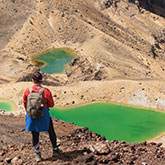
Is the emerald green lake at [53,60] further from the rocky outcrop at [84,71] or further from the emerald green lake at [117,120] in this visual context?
the emerald green lake at [117,120]

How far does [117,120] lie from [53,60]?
17323 mm

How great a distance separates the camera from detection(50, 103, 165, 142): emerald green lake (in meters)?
17.5

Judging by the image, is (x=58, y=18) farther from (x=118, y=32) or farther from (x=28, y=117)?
(x=28, y=117)

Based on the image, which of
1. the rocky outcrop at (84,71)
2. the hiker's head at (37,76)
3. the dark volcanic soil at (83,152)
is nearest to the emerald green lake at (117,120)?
the dark volcanic soil at (83,152)

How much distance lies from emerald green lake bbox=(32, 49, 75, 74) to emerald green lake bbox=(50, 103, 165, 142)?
38.9 feet

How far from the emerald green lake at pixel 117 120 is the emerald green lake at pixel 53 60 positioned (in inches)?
467

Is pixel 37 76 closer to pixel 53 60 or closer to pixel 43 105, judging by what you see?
pixel 43 105

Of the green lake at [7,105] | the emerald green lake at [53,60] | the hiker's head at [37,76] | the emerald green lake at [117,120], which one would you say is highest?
the emerald green lake at [53,60]

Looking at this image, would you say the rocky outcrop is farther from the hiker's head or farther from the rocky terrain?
the hiker's head

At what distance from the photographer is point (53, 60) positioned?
3481cm

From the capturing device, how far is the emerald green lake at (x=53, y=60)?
32.7 meters

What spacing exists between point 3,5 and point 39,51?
10.4 meters

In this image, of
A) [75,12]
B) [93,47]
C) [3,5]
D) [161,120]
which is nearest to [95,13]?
[75,12]

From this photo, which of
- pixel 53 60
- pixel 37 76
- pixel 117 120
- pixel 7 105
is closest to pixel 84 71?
pixel 53 60
